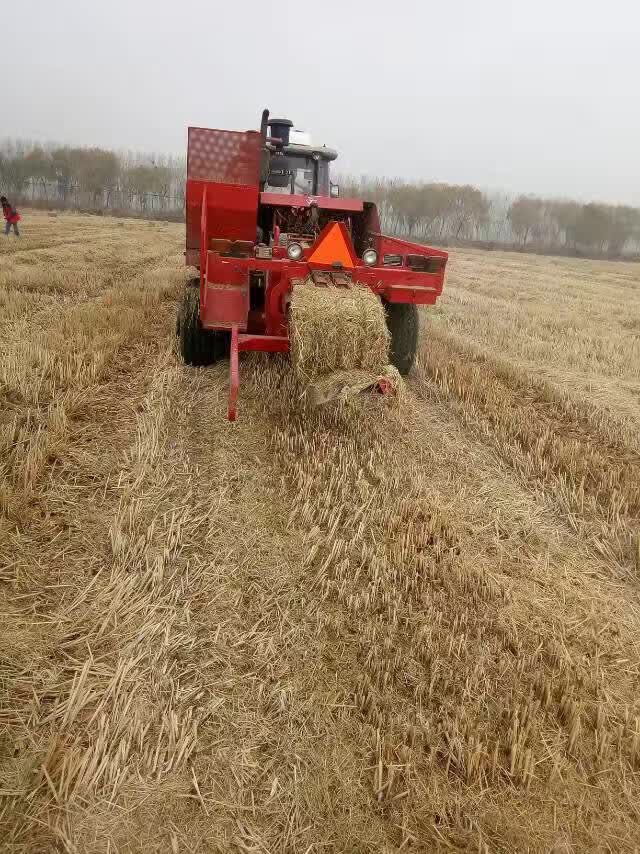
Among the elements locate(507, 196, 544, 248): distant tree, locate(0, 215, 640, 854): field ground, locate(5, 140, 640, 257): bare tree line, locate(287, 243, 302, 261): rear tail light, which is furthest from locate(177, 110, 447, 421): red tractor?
locate(507, 196, 544, 248): distant tree

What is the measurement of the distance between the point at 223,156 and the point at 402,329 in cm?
231

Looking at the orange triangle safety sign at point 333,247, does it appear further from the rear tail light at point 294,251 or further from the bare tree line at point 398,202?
the bare tree line at point 398,202

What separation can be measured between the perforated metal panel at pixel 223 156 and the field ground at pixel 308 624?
2.08m

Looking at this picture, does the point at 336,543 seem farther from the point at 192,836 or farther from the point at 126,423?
the point at 126,423

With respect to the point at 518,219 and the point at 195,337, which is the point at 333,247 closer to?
the point at 195,337

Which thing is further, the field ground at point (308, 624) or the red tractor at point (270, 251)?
the red tractor at point (270, 251)

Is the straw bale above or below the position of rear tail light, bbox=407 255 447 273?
below

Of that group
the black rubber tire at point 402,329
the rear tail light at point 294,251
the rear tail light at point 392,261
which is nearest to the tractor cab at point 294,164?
the rear tail light at point 392,261

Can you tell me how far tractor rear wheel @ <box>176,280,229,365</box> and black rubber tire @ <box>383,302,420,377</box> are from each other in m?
1.63

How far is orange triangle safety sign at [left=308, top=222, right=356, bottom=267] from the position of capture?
419 centimetres

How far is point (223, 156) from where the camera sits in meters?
5.03

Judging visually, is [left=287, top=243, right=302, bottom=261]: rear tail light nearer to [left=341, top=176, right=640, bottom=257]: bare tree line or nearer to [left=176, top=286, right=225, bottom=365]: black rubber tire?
[left=176, top=286, right=225, bottom=365]: black rubber tire

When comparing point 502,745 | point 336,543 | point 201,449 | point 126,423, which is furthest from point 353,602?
point 126,423

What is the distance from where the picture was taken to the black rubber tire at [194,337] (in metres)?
4.94
